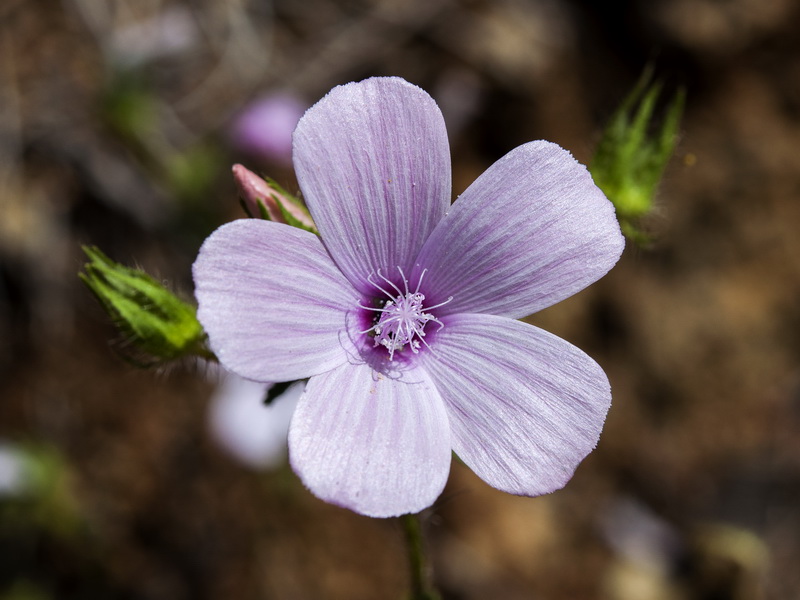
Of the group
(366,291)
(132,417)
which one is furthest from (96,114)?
(366,291)

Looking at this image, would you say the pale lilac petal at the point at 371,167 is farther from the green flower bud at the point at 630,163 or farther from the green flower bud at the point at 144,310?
the green flower bud at the point at 630,163

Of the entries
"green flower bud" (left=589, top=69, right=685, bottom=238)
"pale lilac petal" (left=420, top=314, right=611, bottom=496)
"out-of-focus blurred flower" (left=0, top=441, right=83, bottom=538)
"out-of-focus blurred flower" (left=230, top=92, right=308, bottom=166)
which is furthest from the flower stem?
"out-of-focus blurred flower" (left=0, top=441, right=83, bottom=538)

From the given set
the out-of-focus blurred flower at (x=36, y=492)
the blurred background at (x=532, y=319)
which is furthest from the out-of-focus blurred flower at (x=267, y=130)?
the out-of-focus blurred flower at (x=36, y=492)

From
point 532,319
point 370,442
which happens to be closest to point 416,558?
point 370,442

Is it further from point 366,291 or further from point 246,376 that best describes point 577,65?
point 246,376

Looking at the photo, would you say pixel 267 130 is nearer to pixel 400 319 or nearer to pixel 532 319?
pixel 532 319

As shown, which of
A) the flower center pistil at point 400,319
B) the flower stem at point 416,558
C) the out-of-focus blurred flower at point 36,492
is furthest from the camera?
the out-of-focus blurred flower at point 36,492
